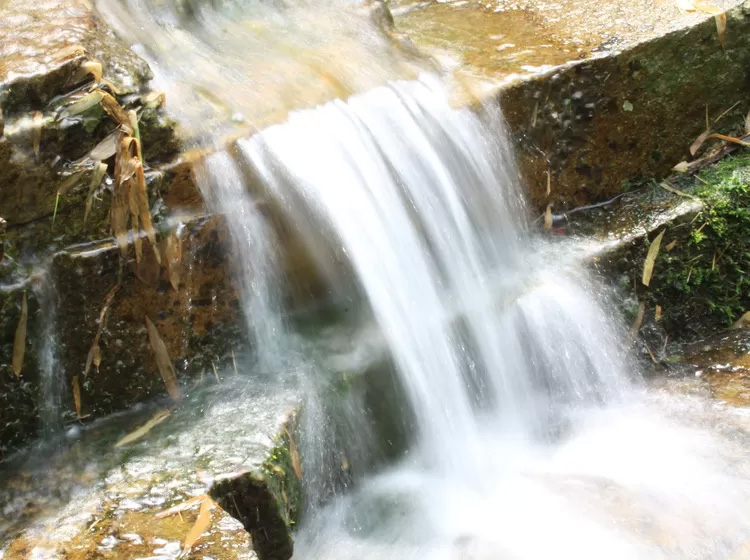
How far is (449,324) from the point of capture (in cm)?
350

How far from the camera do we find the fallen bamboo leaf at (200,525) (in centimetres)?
227

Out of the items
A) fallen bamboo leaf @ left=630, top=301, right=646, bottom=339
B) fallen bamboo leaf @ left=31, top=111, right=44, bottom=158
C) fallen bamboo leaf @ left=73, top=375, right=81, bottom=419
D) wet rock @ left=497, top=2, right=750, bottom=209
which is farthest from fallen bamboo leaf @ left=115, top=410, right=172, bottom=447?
fallen bamboo leaf @ left=630, top=301, right=646, bottom=339

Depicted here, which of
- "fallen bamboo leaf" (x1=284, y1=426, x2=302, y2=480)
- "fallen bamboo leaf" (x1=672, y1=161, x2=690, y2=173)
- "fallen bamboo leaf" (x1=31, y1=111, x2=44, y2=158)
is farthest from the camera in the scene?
"fallen bamboo leaf" (x1=672, y1=161, x2=690, y2=173)

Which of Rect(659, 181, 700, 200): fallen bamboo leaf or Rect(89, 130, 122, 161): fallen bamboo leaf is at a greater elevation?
Rect(89, 130, 122, 161): fallen bamboo leaf

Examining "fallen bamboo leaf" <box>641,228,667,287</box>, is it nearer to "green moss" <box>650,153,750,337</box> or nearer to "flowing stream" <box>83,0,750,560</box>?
"green moss" <box>650,153,750,337</box>

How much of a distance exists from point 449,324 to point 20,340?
166 cm

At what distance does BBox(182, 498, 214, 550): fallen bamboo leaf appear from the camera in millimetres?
2271

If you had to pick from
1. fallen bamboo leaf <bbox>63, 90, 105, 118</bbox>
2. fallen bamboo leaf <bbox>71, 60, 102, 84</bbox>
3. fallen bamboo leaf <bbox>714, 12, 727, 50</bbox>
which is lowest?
fallen bamboo leaf <bbox>714, 12, 727, 50</bbox>

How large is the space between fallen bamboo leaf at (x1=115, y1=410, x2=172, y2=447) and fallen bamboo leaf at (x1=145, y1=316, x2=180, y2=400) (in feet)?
0.33

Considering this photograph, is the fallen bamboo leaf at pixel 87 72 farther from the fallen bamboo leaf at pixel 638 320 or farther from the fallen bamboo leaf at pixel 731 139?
the fallen bamboo leaf at pixel 731 139

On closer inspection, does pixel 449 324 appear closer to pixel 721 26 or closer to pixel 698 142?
pixel 698 142

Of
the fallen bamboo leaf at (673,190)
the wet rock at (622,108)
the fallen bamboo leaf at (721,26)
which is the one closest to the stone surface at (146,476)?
the wet rock at (622,108)

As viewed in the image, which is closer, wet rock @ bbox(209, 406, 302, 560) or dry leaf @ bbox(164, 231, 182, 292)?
wet rock @ bbox(209, 406, 302, 560)

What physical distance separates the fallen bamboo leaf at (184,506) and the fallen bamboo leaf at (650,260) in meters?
2.28
